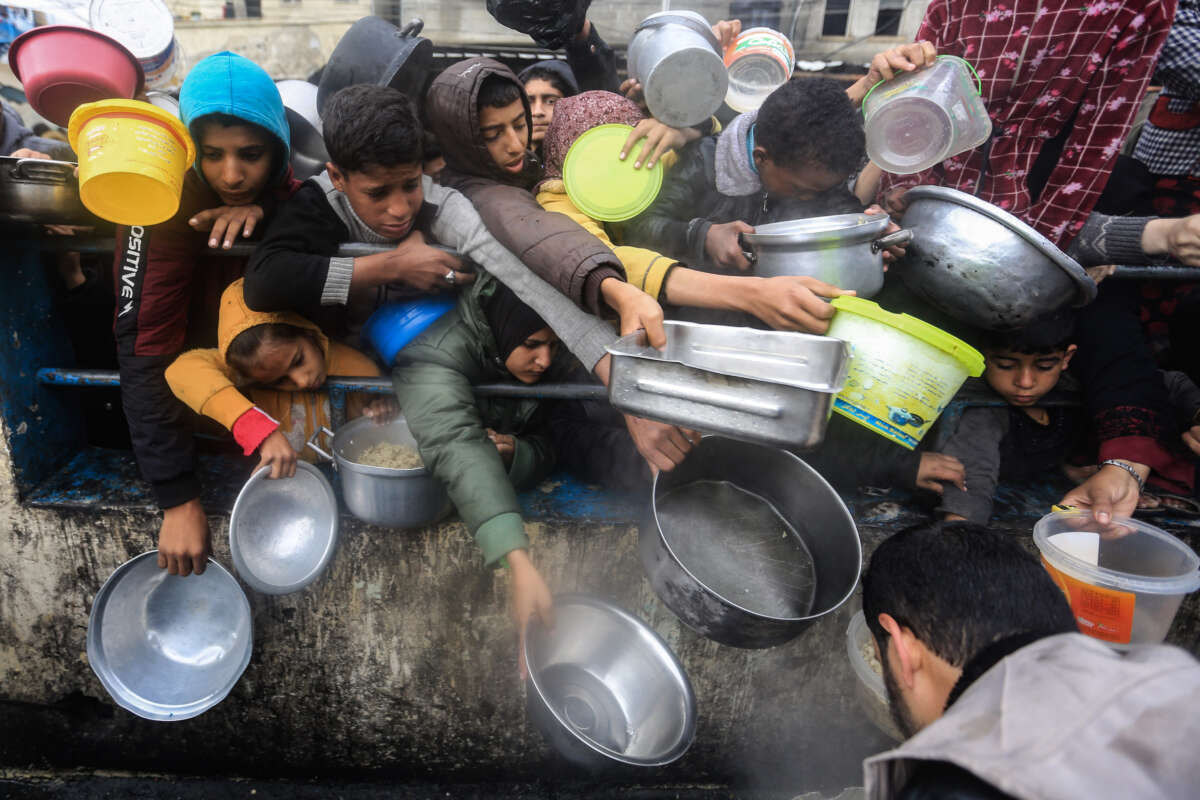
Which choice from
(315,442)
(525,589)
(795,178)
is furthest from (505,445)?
(795,178)

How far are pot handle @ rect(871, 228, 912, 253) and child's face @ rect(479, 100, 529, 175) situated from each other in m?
1.26

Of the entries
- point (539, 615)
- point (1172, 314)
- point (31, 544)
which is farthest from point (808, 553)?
point (31, 544)

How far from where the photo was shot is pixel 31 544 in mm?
2184

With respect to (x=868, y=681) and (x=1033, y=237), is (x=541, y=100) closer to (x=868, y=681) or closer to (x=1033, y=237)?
(x=1033, y=237)

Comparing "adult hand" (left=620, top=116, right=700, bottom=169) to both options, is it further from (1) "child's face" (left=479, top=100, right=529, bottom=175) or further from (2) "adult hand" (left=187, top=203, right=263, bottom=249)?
(2) "adult hand" (left=187, top=203, right=263, bottom=249)

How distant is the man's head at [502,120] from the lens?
7.16 feet

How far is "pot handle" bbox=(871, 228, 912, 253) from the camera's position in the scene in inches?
69.1

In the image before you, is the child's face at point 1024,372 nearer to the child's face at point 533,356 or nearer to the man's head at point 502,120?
the child's face at point 533,356

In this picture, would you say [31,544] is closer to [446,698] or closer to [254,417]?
[254,417]

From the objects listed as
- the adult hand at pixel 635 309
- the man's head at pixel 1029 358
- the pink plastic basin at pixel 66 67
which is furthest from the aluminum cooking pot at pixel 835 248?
the pink plastic basin at pixel 66 67

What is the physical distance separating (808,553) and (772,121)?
1.57 m

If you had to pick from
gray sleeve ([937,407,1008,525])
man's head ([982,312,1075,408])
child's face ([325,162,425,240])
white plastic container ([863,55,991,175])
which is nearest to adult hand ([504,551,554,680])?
child's face ([325,162,425,240])

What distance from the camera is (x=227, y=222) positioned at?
75.7 inches

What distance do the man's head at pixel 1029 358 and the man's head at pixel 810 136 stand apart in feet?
2.74
